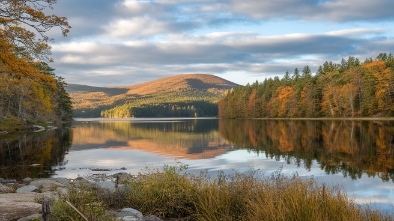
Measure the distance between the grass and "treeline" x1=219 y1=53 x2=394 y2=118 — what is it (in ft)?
305

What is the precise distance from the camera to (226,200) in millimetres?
10352

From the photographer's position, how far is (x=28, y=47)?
2417 cm

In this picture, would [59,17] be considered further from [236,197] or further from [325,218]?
[325,218]

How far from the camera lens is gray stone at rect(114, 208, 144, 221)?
10.2 meters

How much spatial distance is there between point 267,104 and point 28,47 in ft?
417

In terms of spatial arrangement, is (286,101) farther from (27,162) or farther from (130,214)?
(130,214)

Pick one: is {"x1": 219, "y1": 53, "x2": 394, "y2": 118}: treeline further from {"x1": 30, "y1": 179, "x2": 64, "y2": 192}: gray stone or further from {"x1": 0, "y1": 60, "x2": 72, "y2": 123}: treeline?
{"x1": 30, "y1": 179, "x2": 64, "y2": 192}: gray stone

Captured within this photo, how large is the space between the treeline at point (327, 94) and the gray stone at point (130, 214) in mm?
94700

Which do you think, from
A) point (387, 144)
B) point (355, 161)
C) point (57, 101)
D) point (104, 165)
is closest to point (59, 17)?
point (104, 165)

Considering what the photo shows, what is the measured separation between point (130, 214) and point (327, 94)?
106703 mm

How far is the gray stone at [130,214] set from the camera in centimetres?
1018

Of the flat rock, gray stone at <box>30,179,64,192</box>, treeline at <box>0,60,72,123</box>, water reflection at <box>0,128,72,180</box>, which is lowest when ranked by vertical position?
water reflection at <box>0,128,72,180</box>

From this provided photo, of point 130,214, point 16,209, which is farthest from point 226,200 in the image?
point 16,209

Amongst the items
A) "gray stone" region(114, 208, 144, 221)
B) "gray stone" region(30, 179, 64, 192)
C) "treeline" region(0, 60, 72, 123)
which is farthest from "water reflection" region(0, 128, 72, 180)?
"treeline" region(0, 60, 72, 123)
